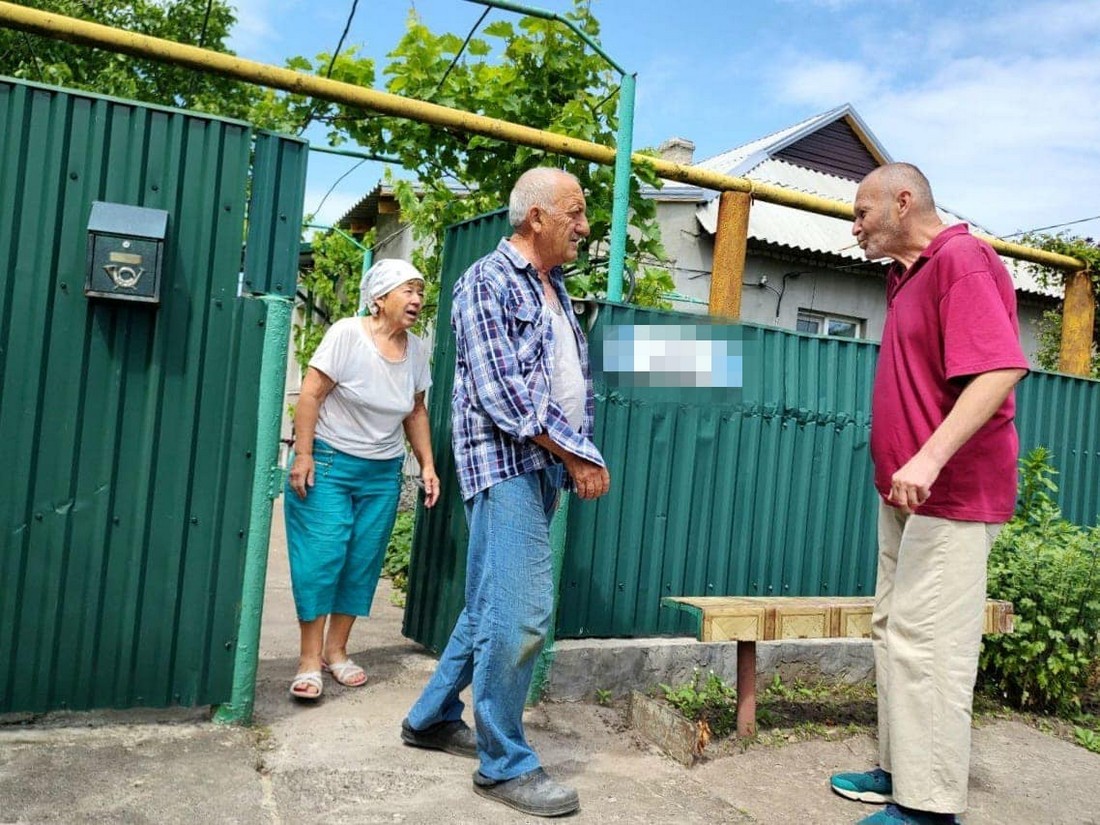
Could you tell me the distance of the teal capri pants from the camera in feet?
13.2

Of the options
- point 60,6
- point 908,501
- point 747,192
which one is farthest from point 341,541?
point 60,6

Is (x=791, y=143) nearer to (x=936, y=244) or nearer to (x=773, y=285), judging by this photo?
(x=773, y=285)

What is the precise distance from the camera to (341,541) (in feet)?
13.3

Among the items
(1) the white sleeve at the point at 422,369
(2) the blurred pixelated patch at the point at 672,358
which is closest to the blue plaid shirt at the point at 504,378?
(2) the blurred pixelated patch at the point at 672,358

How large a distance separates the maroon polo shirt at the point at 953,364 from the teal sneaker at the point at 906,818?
894mm

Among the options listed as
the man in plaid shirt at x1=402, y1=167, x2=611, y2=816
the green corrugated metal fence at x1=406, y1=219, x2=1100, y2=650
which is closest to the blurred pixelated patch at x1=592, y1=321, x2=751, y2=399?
the green corrugated metal fence at x1=406, y1=219, x2=1100, y2=650

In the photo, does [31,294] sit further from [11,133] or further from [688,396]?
[688,396]

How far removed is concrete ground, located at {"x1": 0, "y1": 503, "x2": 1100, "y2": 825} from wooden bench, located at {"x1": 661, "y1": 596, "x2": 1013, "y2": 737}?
28 centimetres

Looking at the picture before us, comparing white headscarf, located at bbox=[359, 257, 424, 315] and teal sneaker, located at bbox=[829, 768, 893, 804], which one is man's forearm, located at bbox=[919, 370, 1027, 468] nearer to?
teal sneaker, located at bbox=[829, 768, 893, 804]

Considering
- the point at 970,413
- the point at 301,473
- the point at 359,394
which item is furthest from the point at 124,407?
the point at 970,413

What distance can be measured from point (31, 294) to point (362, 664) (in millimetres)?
2222

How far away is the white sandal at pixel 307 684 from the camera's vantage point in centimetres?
A: 385

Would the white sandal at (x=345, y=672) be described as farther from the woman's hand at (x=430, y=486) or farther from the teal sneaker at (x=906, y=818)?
the teal sneaker at (x=906, y=818)

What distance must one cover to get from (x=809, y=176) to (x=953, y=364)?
593 inches
